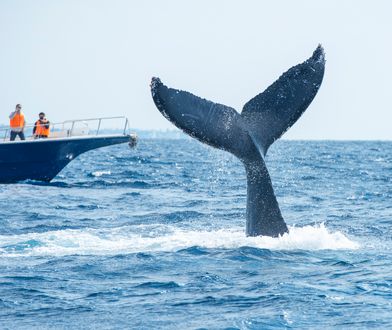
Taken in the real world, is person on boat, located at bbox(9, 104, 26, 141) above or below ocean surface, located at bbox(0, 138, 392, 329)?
above

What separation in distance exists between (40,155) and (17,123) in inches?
42.4

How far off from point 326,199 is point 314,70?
9.49 metres

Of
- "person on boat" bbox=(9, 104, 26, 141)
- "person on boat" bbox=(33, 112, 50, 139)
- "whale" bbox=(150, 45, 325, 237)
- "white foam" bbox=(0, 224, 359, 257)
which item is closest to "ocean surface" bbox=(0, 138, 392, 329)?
"white foam" bbox=(0, 224, 359, 257)

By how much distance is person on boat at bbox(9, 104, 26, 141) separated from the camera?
23.0 metres

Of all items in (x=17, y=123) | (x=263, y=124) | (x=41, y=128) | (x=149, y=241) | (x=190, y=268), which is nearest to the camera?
(x=190, y=268)

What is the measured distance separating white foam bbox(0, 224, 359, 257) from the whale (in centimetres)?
56

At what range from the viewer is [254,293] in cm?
829

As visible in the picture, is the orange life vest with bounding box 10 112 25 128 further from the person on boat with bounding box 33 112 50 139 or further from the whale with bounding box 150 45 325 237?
the whale with bounding box 150 45 325 237

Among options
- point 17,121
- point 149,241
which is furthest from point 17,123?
point 149,241

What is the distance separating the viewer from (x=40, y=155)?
23875 millimetres

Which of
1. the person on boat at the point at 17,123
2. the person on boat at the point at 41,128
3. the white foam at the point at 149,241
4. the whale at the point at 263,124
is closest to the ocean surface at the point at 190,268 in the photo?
the white foam at the point at 149,241

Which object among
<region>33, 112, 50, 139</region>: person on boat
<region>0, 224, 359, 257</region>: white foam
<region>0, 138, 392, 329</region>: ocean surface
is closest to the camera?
<region>0, 138, 392, 329</region>: ocean surface

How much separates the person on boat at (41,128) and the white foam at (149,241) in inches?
446

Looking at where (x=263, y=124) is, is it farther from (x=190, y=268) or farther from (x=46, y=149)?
(x=46, y=149)
